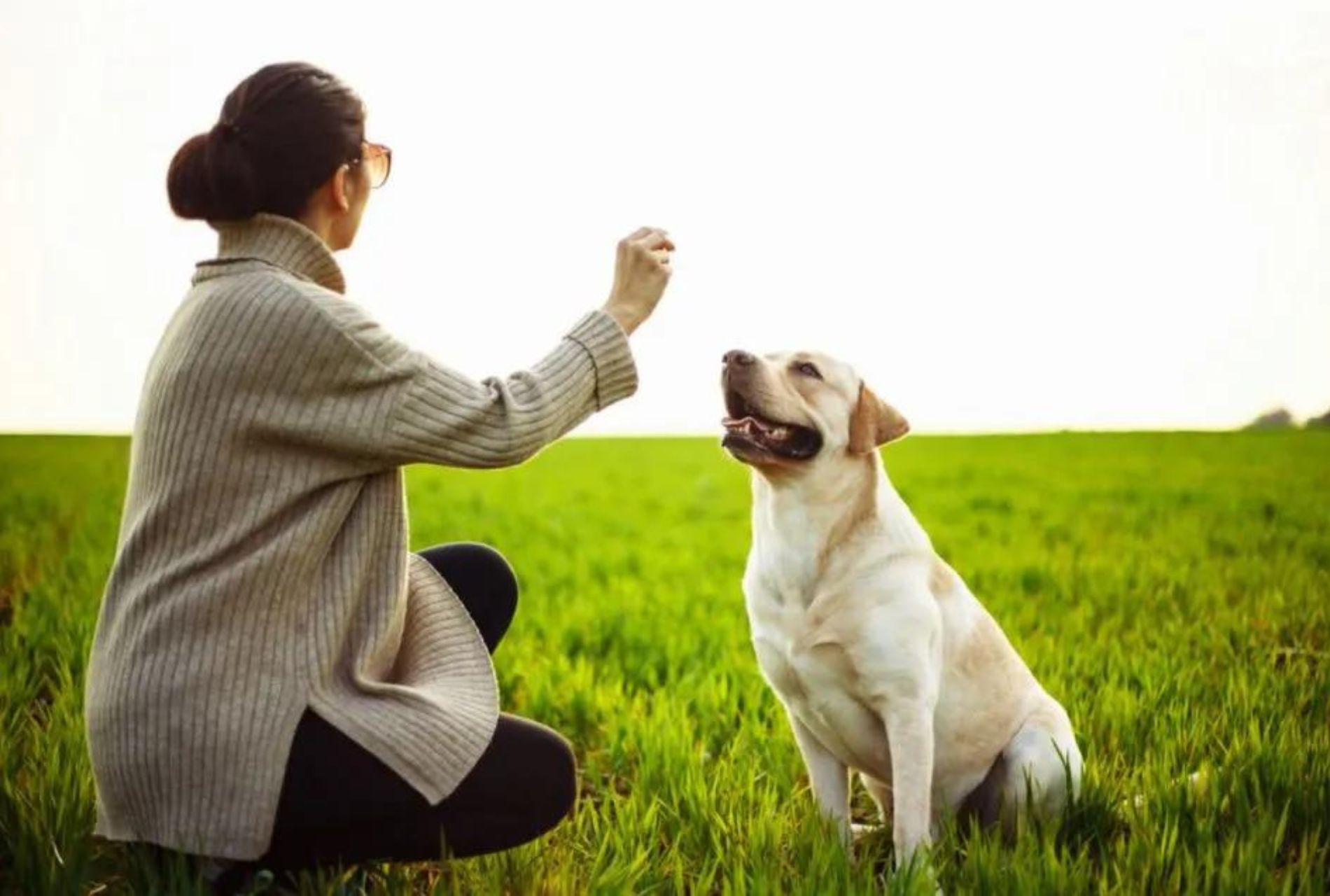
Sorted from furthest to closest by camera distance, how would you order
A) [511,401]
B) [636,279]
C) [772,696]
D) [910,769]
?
1. [772,696]
2. [910,769]
3. [636,279]
4. [511,401]

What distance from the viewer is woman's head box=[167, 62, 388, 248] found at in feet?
8.71

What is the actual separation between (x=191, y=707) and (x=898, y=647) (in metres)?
1.88

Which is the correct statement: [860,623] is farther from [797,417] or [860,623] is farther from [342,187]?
[342,187]

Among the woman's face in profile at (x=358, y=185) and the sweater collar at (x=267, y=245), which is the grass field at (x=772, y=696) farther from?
the woman's face in profile at (x=358, y=185)

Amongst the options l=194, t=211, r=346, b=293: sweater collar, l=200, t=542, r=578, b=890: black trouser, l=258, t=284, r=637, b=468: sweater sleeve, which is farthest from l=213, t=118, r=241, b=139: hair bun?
l=200, t=542, r=578, b=890: black trouser

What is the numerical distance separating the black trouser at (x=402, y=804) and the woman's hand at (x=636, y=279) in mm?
1055

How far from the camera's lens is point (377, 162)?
2906mm

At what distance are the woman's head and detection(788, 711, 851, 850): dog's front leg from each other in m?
2.09

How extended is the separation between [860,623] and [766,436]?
0.61 metres

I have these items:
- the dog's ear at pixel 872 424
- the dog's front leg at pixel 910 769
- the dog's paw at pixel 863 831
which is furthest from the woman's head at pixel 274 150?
the dog's paw at pixel 863 831

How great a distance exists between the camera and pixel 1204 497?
1334cm

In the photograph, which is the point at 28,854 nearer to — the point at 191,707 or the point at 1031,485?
the point at 191,707

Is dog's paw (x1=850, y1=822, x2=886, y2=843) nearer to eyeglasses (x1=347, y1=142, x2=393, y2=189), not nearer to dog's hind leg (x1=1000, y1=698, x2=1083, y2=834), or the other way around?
dog's hind leg (x1=1000, y1=698, x2=1083, y2=834)

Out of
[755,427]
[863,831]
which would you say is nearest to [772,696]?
[863,831]
